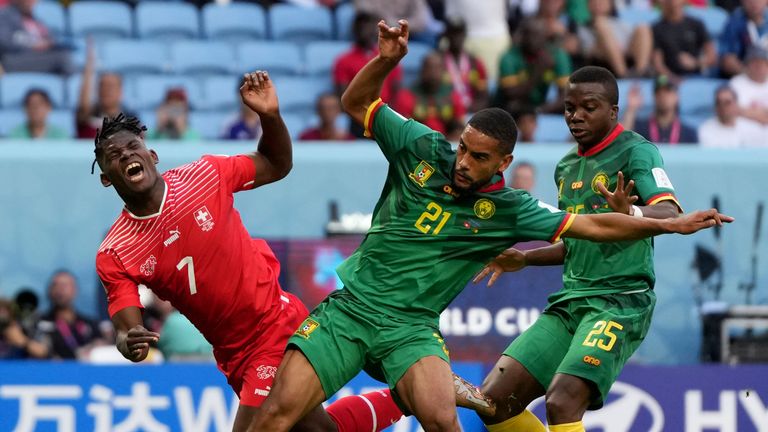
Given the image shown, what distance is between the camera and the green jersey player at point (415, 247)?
717cm

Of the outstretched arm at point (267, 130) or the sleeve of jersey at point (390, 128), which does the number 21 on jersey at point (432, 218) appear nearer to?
the sleeve of jersey at point (390, 128)

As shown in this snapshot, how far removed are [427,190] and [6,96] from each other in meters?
7.37

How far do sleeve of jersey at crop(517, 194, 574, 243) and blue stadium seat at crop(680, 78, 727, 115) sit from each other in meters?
7.49

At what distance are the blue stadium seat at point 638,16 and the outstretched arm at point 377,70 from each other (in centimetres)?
809

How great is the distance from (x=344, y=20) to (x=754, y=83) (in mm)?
4091

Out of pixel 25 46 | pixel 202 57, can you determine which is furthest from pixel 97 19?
pixel 202 57

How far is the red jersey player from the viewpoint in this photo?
7.47 metres

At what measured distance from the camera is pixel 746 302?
496 inches

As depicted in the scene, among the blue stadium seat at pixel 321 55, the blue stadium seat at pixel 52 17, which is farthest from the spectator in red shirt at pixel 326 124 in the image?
the blue stadium seat at pixel 52 17

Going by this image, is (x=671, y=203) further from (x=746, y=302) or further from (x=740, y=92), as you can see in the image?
(x=740, y=92)

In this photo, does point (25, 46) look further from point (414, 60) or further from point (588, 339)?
point (588, 339)

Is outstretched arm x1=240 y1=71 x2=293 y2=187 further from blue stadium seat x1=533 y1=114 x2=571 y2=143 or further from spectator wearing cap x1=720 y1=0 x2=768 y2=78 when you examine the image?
spectator wearing cap x1=720 y1=0 x2=768 y2=78

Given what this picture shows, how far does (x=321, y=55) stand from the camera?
14.3 meters

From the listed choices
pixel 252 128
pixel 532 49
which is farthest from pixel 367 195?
pixel 532 49
